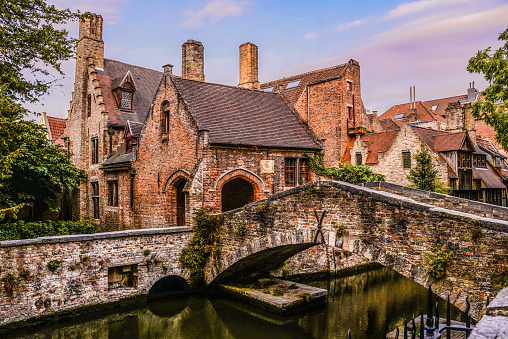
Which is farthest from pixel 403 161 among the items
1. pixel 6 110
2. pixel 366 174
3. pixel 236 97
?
pixel 6 110

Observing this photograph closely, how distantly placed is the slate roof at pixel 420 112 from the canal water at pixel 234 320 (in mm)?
34248

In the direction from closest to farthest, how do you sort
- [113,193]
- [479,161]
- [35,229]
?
1. [35,229]
2. [113,193]
3. [479,161]

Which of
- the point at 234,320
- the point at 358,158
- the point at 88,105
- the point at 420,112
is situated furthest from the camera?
the point at 420,112

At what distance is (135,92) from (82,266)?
A: 50.2ft

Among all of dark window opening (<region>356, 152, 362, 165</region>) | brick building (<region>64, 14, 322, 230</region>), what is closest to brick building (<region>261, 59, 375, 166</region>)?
dark window opening (<region>356, 152, 362, 165</region>)

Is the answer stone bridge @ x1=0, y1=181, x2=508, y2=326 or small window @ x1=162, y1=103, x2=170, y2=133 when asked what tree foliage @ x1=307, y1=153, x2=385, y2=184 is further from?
small window @ x1=162, y1=103, x2=170, y2=133

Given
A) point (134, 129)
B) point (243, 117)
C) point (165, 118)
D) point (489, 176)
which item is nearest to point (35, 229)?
A: point (134, 129)

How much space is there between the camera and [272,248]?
12.1 metres

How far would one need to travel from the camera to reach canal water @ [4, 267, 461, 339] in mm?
11230

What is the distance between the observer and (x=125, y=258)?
12656 mm

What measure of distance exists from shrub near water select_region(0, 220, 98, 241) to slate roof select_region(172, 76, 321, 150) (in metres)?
7.87

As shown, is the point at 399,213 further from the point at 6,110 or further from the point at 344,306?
the point at 6,110

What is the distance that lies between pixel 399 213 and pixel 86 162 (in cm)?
2113

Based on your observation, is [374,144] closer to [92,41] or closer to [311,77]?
[311,77]
